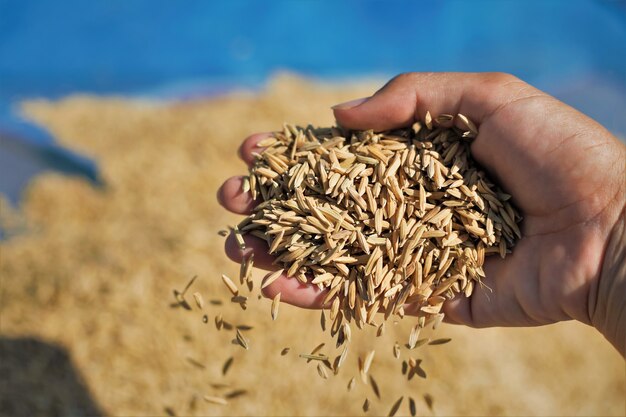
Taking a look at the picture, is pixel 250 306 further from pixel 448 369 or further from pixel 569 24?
pixel 569 24

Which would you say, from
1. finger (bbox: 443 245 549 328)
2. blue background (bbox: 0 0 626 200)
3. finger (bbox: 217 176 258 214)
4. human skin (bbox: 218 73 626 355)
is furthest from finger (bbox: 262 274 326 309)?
blue background (bbox: 0 0 626 200)

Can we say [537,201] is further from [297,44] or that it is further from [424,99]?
[297,44]

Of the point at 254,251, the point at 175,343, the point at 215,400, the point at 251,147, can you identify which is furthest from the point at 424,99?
the point at 175,343

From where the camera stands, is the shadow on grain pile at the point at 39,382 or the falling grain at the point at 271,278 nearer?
the falling grain at the point at 271,278

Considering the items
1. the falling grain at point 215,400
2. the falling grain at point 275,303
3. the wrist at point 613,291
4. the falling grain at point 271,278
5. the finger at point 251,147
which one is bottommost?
the wrist at point 613,291

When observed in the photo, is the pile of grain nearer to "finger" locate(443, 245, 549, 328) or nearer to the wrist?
"finger" locate(443, 245, 549, 328)

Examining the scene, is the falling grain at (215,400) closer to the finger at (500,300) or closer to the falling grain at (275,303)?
the falling grain at (275,303)

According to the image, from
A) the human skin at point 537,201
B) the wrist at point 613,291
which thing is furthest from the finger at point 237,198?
the wrist at point 613,291

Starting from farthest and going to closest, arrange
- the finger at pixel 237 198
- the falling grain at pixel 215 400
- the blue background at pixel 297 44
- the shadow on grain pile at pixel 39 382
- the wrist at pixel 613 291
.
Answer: the blue background at pixel 297 44 < the shadow on grain pile at pixel 39 382 < the falling grain at pixel 215 400 < the finger at pixel 237 198 < the wrist at pixel 613 291
